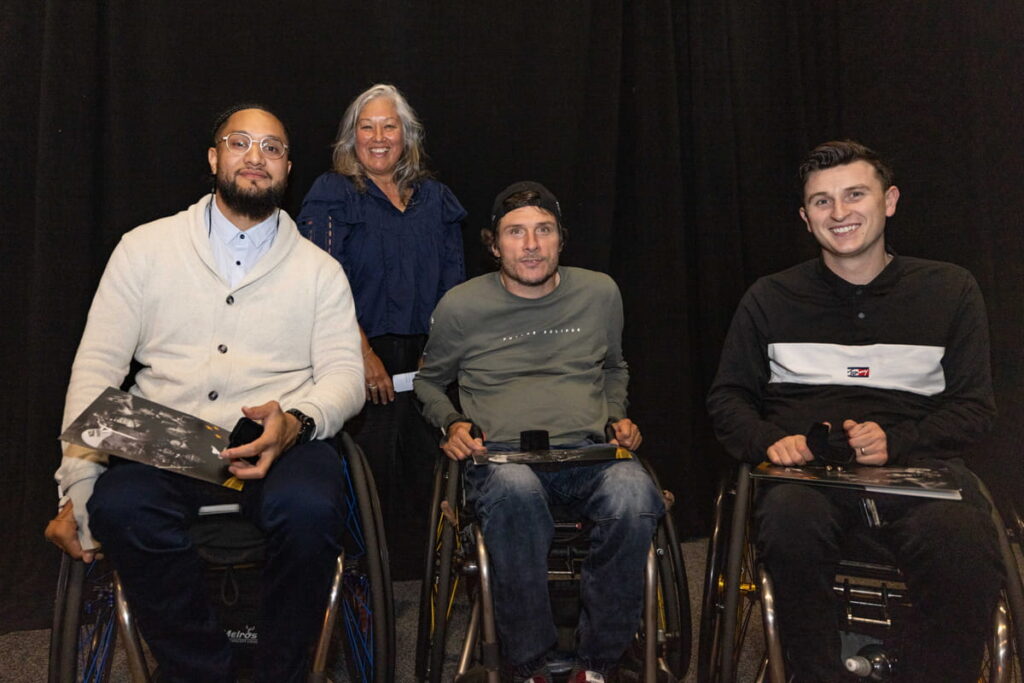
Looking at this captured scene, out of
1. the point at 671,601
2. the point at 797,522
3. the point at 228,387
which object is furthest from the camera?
the point at 228,387

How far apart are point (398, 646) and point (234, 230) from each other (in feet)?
4.24

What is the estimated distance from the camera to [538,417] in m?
2.24

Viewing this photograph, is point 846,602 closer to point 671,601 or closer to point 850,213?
point 671,601

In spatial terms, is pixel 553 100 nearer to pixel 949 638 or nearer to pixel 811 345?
pixel 811 345

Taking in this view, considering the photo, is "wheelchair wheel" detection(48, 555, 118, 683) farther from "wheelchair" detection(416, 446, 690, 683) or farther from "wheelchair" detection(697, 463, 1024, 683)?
"wheelchair" detection(697, 463, 1024, 683)

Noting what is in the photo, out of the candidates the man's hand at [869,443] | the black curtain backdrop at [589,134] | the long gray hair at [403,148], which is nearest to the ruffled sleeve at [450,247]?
the long gray hair at [403,148]

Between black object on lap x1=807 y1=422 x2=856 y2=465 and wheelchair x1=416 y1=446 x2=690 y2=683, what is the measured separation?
368mm

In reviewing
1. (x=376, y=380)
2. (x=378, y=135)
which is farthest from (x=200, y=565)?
(x=378, y=135)

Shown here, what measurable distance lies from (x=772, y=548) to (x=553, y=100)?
1841mm

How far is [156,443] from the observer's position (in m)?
1.78

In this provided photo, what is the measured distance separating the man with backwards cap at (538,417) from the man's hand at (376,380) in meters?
0.25

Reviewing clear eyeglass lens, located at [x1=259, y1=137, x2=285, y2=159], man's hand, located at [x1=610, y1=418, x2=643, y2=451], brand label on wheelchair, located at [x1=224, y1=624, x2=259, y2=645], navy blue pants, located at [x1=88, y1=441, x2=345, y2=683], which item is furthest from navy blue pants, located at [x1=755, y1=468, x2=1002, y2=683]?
clear eyeglass lens, located at [x1=259, y1=137, x2=285, y2=159]

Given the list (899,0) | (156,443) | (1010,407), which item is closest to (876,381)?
(1010,407)

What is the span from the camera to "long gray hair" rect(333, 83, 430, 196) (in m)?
2.70
